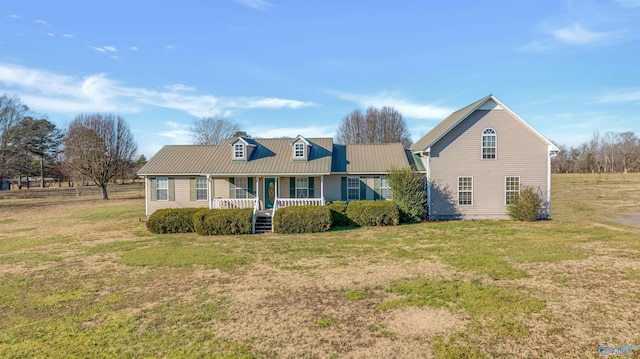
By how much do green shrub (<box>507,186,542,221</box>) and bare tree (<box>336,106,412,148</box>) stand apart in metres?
31.0

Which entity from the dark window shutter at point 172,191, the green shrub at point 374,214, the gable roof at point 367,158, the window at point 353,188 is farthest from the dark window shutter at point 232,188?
the green shrub at point 374,214

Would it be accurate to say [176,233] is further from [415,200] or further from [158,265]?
[415,200]

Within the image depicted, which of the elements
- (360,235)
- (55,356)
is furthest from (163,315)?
(360,235)

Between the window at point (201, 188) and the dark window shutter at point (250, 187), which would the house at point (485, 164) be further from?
the window at point (201, 188)

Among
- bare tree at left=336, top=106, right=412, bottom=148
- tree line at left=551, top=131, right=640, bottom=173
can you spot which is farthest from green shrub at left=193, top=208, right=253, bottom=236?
tree line at left=551, top=131, right=640, bottom=173

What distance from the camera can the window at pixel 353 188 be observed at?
21641 millimetres

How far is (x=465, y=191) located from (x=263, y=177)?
12.4 metres

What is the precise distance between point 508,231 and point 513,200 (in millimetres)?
4474

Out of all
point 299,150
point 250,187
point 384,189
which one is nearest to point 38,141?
point 250,187

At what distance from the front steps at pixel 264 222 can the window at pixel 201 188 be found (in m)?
5.46

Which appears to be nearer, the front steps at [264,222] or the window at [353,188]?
the front steps at [264,222]

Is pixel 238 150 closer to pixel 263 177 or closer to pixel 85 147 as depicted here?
pixel 263 177

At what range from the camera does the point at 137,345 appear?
562 cm

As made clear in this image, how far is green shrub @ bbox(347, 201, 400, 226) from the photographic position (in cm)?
1833
